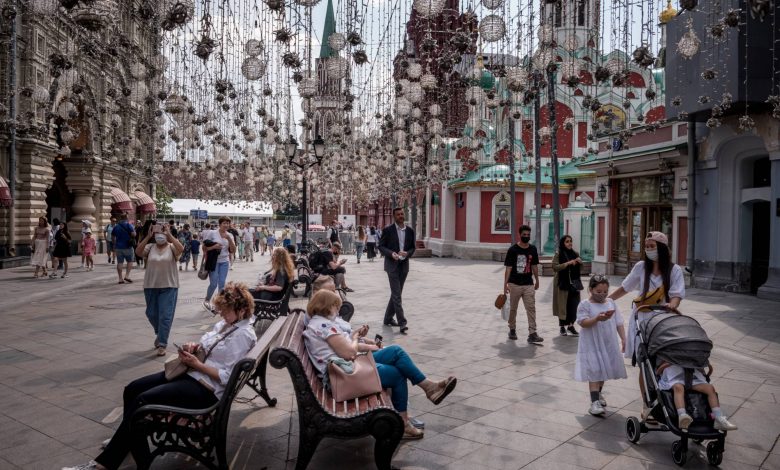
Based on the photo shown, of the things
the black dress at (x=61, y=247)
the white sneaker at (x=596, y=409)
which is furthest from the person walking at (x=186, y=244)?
the white sneaker at (x=596, y=409)

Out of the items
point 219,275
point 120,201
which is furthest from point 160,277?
point 120,201

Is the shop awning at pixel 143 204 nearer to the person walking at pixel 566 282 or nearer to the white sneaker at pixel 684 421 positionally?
the person walking at pixel 566 282

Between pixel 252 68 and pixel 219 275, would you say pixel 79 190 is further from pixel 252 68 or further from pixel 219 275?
pixel 252 68

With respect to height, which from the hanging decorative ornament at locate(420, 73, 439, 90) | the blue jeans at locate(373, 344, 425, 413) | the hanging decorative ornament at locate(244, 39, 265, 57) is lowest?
the blue jeans at locate(373, 344, 425, 413)

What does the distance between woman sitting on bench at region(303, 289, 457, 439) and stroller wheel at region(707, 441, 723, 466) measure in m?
1.98

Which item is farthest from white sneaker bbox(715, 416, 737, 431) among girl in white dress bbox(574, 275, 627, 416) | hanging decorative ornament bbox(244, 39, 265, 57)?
hanging decorative ornament bbox(244, 39, 265, 57)

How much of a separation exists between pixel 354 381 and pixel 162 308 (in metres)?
4.39

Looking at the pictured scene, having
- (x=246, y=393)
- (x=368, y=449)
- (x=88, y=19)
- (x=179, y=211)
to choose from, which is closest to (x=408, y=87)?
(x=88, y=19)

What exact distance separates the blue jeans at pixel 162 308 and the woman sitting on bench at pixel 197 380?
3418 mm

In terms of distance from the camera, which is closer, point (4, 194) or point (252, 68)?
point (252, 68)

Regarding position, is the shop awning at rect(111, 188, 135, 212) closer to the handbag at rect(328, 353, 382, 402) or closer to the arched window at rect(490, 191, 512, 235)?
the arched window at rect(490, 191, 512, 235)

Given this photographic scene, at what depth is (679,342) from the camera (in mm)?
4562

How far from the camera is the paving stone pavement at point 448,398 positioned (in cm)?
448

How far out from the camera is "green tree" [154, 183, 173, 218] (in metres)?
61.4
